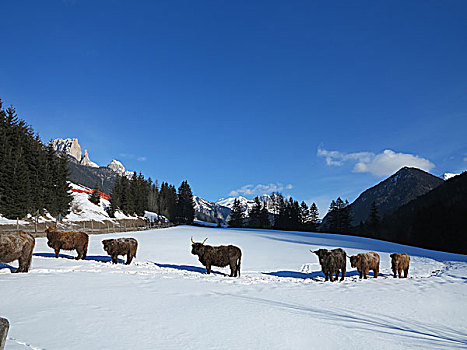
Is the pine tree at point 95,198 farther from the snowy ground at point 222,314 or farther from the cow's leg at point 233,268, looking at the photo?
the cow's leg at point 233,268

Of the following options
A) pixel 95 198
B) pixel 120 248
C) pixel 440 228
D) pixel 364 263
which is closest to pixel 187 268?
pixel 120 248

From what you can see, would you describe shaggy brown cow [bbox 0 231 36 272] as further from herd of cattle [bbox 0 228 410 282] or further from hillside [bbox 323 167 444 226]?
hillside [bbox 323 167 444 226]

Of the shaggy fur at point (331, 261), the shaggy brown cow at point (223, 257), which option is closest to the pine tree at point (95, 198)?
the shaggy brown cow at point (223, 257)

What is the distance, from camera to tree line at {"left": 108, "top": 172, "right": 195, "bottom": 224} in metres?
80.9

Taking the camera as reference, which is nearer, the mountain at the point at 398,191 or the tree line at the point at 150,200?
the tree line at the point at 150,200

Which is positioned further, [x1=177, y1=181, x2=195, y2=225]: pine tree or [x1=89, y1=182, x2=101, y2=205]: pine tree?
[x1=177, y1=181, x2=195, y2=225]: pine tree

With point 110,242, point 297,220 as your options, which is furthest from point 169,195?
point 110,242

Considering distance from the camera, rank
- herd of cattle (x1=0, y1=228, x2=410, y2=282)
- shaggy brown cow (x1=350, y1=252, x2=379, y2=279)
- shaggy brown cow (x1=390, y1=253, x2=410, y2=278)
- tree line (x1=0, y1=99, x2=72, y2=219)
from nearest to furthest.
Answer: herd of cattle (x1=0, y1=228, x2=410, y2=282)
shaggy brown cow (x1=350, y1=252, x2=379, y2=279)
shaggy brown cow (x1=390, y1=253, x2=410, y2=278)
tree line (x1=0, y1=99, x2=72, y2=219)

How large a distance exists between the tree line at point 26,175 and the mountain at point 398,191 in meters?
155

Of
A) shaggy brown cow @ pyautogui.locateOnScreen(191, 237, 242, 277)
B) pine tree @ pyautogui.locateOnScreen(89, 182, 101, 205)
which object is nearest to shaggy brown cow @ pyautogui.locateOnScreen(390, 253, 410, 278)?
shaggy brown cow @ pyautogui.locateOnScreen(191, 237, 242, 277)

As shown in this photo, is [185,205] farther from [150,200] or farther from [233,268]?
[233,268]

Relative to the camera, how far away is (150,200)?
110 metres

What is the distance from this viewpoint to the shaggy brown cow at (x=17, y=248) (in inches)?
442

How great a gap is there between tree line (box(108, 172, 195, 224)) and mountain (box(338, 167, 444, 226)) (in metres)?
107
